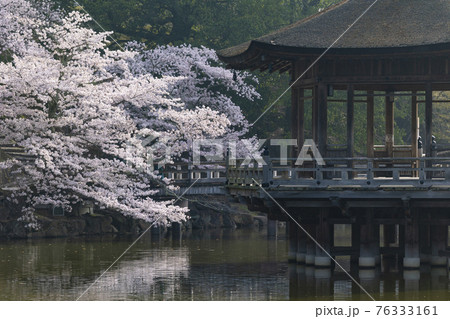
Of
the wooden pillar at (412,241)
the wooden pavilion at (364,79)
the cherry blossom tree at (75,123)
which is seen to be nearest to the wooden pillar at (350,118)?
the wooden pavilion at (364,79)

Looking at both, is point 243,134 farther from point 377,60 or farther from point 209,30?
point 377,60

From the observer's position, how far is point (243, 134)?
4903cm

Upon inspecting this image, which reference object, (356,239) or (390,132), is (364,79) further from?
(356,239)

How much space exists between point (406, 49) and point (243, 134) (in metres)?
22.1

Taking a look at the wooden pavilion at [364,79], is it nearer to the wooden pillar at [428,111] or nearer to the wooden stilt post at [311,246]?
the wooden pillar at [428,111]

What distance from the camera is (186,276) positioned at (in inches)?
1136

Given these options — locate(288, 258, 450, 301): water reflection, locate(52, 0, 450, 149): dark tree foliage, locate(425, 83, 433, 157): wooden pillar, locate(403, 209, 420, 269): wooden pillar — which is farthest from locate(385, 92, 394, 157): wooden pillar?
locate(52, 0, 450, 149): dark tree foliage

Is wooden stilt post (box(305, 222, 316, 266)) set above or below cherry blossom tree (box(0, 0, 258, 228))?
below

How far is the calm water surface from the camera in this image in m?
25.2

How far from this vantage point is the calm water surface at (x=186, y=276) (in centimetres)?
2522

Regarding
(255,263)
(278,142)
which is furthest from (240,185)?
(278,142)

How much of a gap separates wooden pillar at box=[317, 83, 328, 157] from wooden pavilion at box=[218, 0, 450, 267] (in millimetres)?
31

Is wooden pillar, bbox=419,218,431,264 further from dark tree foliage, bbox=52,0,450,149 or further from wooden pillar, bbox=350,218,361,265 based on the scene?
dark tree foliage, bbox=52,0,450,149

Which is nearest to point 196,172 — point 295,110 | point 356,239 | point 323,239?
point 295,110
